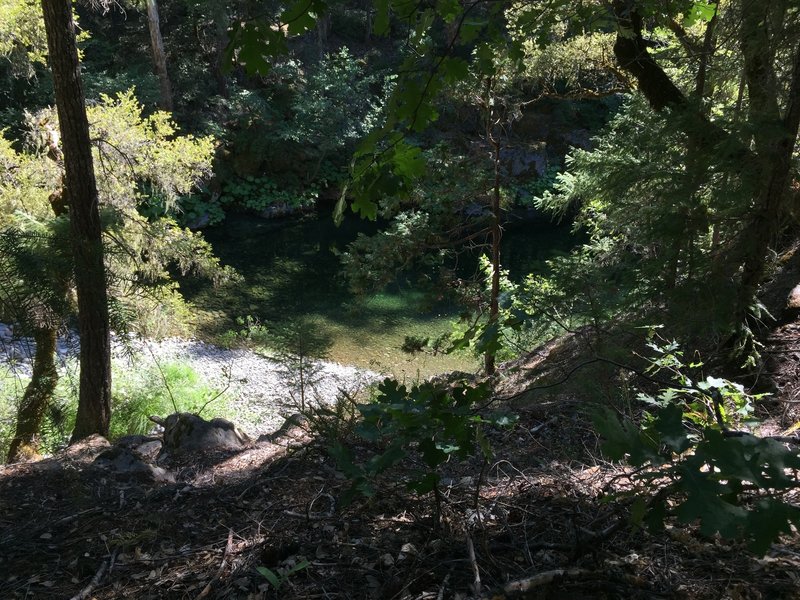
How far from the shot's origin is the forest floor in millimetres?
1658

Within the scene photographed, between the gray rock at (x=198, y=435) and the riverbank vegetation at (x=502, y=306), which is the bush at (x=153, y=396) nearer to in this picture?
the riverbank vegetation at (x=502, y=306)

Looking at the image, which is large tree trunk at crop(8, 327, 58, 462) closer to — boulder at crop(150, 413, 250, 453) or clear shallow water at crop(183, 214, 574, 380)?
boulder at crop(150, 413, 250, 453)

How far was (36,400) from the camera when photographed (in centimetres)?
782

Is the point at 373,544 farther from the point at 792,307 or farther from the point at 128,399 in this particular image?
the point at 128,399

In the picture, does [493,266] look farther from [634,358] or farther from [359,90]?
[359,90]

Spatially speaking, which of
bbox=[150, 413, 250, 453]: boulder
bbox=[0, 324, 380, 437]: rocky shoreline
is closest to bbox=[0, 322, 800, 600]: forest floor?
bbox=[150, 413, 250, 453]: boulder

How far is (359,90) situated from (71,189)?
17.0 meters

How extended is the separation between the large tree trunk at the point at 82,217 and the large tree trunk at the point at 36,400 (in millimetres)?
1051

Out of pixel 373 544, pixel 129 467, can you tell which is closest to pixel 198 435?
pixel 129 467

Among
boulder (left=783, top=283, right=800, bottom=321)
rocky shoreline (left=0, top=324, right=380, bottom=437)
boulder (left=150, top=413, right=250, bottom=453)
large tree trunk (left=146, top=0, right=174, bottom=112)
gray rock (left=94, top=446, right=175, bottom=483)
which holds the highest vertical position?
large tree trunk (left=146, top=0, right=174, bottom=112)

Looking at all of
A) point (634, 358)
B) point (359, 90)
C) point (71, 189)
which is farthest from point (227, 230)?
point (634, 358)

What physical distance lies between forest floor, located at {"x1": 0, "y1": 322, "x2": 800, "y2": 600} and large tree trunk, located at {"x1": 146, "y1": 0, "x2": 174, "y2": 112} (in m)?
19.0

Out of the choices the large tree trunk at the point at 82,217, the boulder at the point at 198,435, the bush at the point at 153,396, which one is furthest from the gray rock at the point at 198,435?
the bush at the point at 153,396

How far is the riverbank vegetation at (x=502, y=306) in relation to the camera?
1.64 metres
